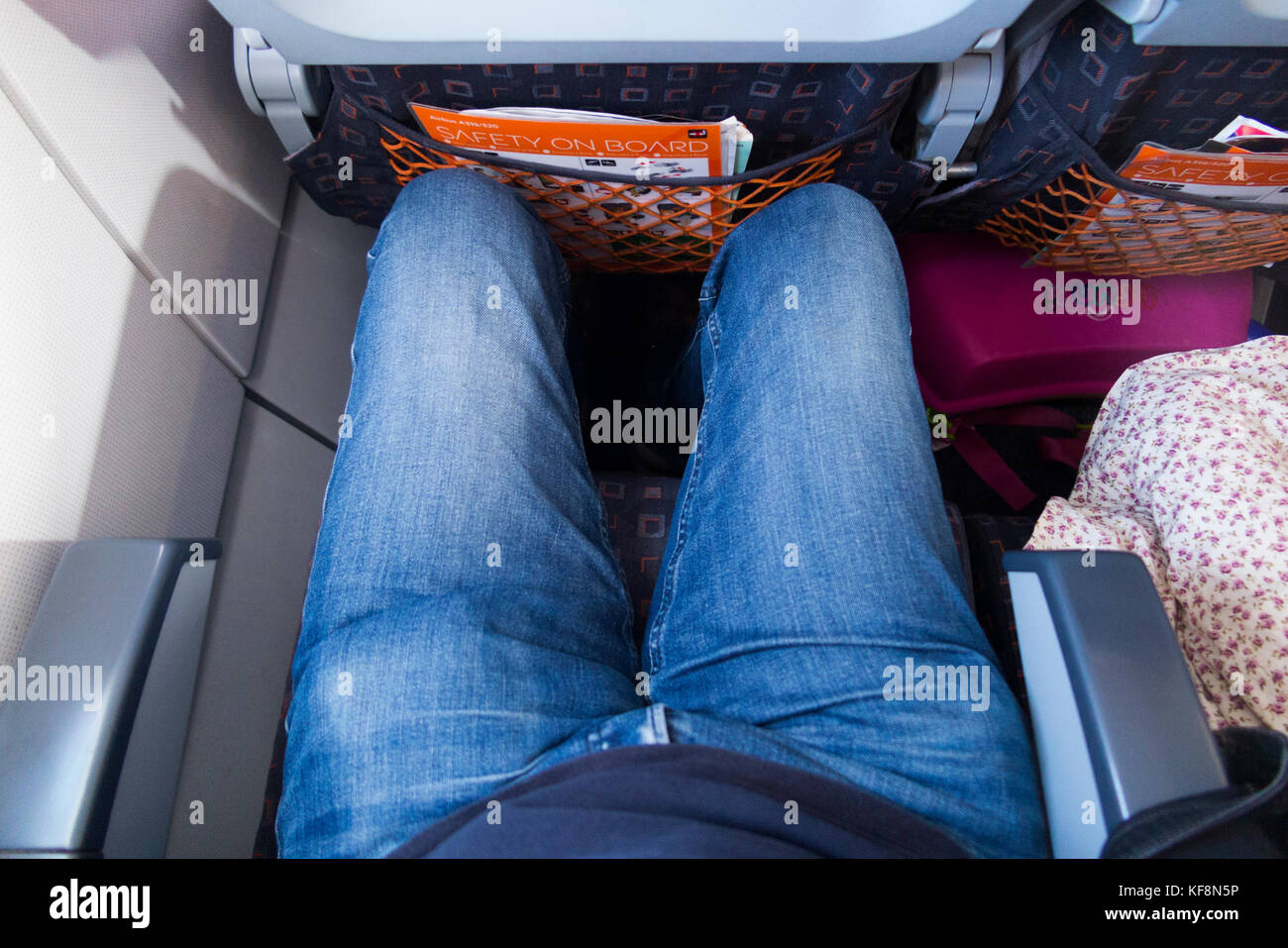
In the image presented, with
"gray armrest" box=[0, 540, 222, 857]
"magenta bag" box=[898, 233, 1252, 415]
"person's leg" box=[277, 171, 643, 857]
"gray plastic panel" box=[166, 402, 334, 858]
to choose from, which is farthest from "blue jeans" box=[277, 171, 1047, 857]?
"magenta bag" box=[898, 233, 1252, 415]

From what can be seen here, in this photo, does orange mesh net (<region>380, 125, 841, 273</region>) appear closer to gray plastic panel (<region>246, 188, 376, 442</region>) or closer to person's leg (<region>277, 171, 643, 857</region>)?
person's leg (<region>277, 171, 643, 857</region>)

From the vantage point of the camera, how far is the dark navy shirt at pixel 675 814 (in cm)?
45

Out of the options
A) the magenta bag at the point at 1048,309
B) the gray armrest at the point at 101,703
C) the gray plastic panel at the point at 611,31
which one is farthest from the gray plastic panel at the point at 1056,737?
the gray armrest at the point at 101,703

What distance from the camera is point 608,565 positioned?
685 mm

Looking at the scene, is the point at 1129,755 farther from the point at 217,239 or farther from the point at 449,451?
the point at 217,239

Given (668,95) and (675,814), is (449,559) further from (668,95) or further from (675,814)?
(668,95)

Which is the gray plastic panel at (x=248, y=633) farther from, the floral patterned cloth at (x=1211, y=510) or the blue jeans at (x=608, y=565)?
the floral patterned cloth at (x=1211, y=510)

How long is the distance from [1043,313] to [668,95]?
70cm

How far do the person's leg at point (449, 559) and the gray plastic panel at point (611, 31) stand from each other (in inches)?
6.5

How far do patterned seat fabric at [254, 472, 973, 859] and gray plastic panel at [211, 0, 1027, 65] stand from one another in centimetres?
43

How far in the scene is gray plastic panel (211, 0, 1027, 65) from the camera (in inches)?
22.6

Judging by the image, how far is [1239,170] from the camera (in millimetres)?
706
